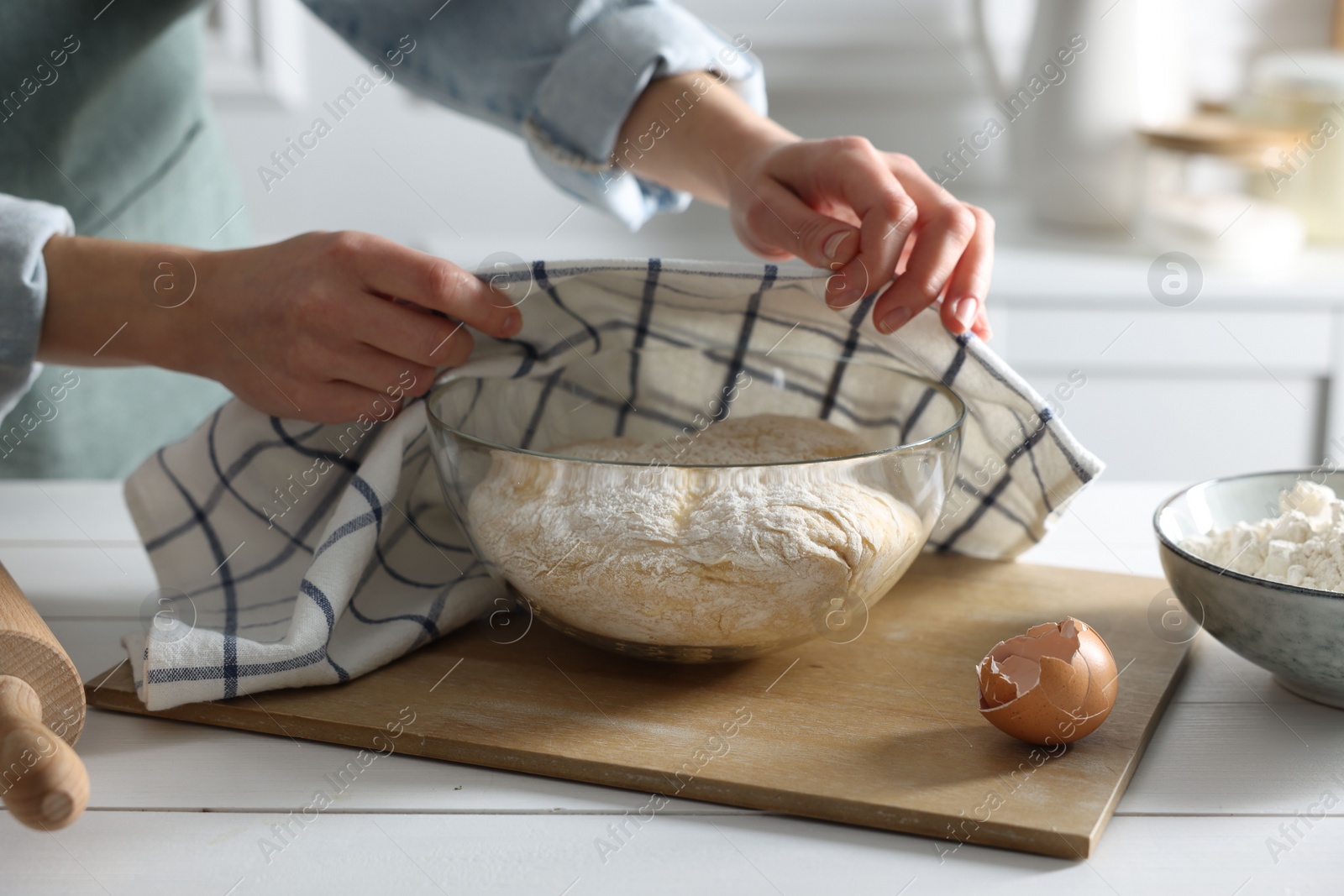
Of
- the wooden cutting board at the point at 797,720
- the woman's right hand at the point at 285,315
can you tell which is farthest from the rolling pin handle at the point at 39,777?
the woman's right hand at the point at 285,315

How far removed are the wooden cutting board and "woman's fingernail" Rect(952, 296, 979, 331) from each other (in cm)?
17

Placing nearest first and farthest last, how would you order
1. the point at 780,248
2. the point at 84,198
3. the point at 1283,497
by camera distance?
the point at 1283,497
the point at 780,248
the point at 84,198

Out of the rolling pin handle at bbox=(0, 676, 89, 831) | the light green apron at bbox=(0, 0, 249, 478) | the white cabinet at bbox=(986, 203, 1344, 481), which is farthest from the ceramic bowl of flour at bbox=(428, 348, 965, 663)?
the white cabinet at bbox=(986, 203, 1344, 481)

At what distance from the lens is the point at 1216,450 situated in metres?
1.58

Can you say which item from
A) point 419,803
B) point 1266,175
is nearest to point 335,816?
point 419,803

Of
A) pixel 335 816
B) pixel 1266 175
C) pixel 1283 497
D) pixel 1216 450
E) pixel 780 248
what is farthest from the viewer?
pixel 1266 175

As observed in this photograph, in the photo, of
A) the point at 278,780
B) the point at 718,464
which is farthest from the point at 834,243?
the point at 278,780

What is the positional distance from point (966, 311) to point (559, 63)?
0.42m

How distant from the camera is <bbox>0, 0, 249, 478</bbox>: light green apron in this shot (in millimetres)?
986

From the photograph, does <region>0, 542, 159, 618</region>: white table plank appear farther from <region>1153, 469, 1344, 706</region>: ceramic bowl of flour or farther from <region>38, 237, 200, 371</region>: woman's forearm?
<region>1153, 469, 1344, 706</region>: ceramic bowl of flour

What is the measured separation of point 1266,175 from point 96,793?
1.75 metres

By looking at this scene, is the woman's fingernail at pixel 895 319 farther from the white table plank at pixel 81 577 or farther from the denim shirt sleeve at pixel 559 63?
the white table plank at pixel 81 577

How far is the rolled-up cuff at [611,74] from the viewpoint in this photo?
84 centimetres

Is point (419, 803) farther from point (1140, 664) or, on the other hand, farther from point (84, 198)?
point (84, 198)
